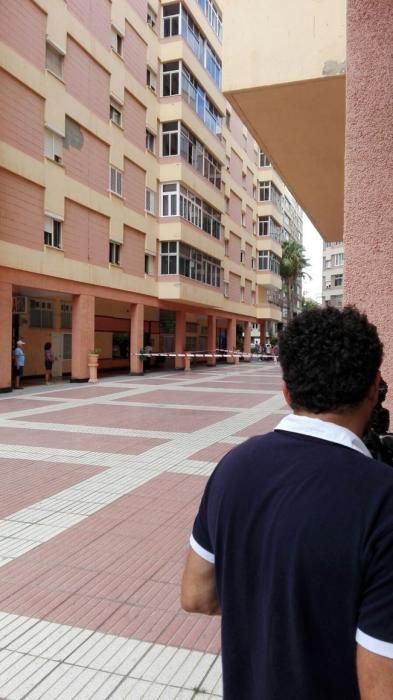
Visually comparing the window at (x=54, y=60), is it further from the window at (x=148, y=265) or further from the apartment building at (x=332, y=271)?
the apartment building at (x=332, y=271)

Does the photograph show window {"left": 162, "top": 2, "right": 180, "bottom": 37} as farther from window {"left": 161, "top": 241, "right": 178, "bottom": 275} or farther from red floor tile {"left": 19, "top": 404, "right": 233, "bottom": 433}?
red floor tile {"left": 19, "top": 404, "right": 233, "bottom": 433}

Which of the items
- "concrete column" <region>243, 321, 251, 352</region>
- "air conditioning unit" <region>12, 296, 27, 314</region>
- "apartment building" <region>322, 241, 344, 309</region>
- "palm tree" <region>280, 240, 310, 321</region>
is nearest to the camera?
"air conditioning unit" <region>12, 296, 27, 314</region>

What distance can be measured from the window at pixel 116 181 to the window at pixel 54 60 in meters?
4.37

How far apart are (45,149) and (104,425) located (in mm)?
12094

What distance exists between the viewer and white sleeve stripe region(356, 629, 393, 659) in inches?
44.0

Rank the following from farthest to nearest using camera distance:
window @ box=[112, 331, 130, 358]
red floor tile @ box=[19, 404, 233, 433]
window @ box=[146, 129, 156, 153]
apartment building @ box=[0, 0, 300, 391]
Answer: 1. window @ box=[112, 331, 130, 358]
2. window @ box=[146, 129, 156, 153]
3. apartment building @ box=[0, 0, 300, 391]
4. red floor tile @ box=[19, 404, 233, 433]

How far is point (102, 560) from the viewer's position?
457 cm

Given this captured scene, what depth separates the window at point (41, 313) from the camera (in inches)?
902

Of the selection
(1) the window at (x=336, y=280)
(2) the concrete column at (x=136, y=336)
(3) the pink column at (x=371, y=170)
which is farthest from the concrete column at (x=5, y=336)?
(1) the window at (x=336, y=280)

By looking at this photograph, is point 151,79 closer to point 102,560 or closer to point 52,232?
point 52,232

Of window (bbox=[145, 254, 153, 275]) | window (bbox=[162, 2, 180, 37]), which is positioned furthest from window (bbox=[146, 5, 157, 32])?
window (bbox=[145, 254, 153, 275])

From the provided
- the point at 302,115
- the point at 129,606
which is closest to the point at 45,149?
the point at 302,115

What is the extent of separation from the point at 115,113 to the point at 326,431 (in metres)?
25.3

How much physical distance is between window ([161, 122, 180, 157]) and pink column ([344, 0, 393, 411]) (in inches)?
964
